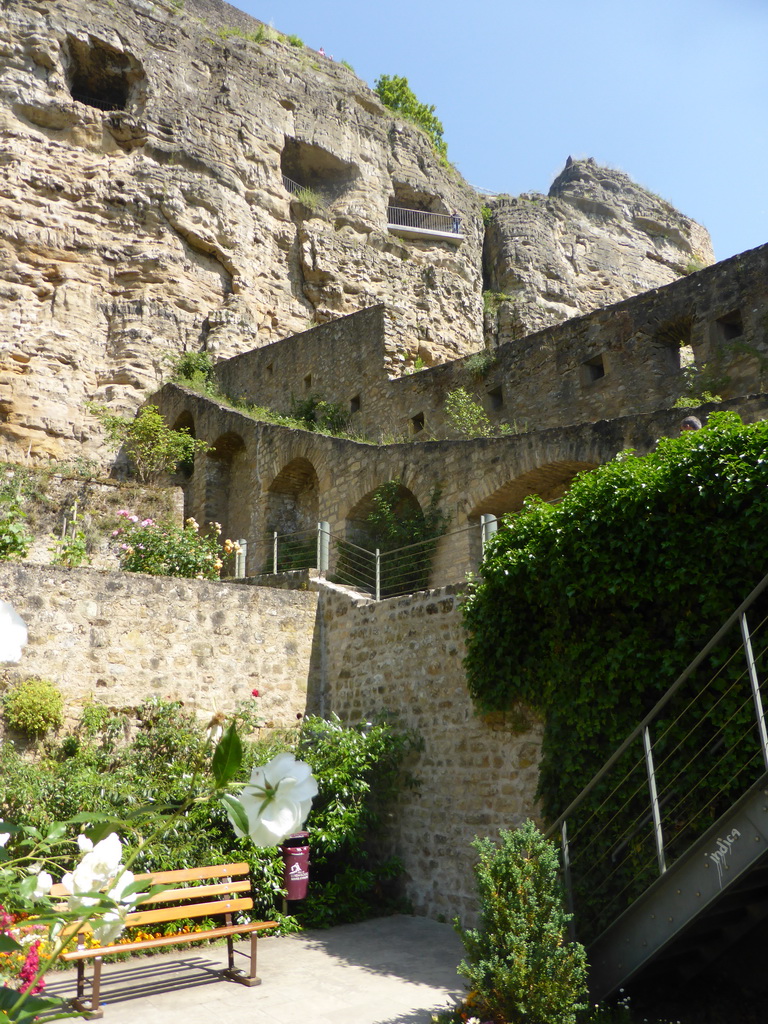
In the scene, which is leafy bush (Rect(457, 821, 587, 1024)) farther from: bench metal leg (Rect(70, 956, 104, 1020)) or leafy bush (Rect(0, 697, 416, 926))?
leafy bush (Rect(0, 697, 416, 926))

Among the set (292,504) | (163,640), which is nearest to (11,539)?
(163,640)

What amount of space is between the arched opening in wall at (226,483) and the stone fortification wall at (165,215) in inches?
137

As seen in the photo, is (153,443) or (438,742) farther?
(153,443)

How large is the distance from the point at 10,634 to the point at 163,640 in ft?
24.6

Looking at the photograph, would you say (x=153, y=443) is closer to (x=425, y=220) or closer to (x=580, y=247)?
(x=425, y=220)

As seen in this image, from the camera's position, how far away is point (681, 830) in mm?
5062

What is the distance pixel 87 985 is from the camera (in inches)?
229

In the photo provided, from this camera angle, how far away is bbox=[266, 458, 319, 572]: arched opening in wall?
1525cm

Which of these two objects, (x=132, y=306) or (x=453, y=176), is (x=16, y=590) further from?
(x=453, y=176)

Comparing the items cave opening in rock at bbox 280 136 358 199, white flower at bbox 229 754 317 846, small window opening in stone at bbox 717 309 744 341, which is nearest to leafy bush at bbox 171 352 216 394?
cave opening in rock at bbox 280 136 358 199

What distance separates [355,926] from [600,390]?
9171 mm

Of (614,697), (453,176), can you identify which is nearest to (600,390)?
(614,697)

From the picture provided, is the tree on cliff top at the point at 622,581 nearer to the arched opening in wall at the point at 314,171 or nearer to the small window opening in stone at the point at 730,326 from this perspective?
the small window opening in stone at the point at 730,326

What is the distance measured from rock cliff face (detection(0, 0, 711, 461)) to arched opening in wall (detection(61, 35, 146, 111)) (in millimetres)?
51
